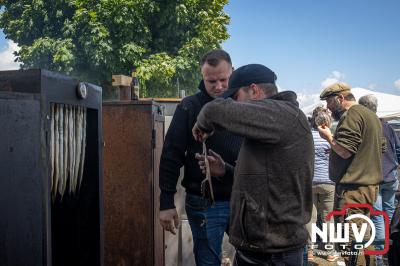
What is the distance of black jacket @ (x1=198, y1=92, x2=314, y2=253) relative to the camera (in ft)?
5.90

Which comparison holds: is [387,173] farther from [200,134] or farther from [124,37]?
[124,37]

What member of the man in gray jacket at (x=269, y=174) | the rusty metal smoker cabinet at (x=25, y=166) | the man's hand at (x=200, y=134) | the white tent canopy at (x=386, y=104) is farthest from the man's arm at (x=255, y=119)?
the white tent canopy at (x=386, y=104)

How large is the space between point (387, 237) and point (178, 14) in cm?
1308

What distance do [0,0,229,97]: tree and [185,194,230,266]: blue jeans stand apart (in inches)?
491

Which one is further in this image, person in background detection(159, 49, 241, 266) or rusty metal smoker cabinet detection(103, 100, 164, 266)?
rusty metal smoker cabinet detection(103, 100, 164, 266)

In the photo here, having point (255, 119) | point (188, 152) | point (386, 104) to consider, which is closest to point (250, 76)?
point (255, 119)

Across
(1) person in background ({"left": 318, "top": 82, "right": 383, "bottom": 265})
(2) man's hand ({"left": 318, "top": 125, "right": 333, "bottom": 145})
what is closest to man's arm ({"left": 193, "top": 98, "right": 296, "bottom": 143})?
(1) person in background ({"left": 318, "top": 82, "right": 383, "bottom": 265})

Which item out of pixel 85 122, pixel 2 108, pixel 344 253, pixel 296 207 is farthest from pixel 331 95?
pixel 2 108

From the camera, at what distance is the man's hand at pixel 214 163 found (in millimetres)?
2463

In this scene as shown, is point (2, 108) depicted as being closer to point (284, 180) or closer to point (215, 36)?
point (284, 180)

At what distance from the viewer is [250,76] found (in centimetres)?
204

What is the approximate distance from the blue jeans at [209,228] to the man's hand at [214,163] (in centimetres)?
22

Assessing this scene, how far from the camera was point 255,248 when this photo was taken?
1880 millimetres

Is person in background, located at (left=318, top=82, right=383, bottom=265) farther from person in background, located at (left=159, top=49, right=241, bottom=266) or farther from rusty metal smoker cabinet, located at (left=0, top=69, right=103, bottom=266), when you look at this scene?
rusty metal smoker cabinet, located at (left=0, top=69, right=103, bottom=266)
